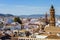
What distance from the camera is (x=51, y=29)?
3731 cm

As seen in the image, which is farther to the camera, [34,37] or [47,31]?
[47,31]

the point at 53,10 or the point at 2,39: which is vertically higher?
the point at 53,10

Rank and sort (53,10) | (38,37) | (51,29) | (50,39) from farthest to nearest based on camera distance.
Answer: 1. (53,10)
2. (51,29)
3. (38,37)
4. (50,39)

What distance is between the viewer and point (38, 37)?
3288cm

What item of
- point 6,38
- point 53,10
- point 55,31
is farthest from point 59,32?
point 6,38

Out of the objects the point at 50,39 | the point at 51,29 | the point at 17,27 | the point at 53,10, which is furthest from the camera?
the point at 17,27

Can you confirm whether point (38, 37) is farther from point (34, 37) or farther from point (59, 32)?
point (59, 32)

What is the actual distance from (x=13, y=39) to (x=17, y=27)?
18.7 metres

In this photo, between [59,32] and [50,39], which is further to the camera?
[59,32]

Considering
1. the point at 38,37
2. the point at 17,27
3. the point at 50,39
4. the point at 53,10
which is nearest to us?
the point at 50,39

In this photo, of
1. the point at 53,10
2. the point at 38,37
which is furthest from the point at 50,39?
the point at 53,10

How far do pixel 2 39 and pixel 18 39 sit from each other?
1.60 m

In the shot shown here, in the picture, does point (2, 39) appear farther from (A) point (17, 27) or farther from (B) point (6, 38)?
(A) point (17, 27)

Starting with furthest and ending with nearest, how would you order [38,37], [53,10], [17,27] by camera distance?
[17,27] → [53,10] → [38,37]
